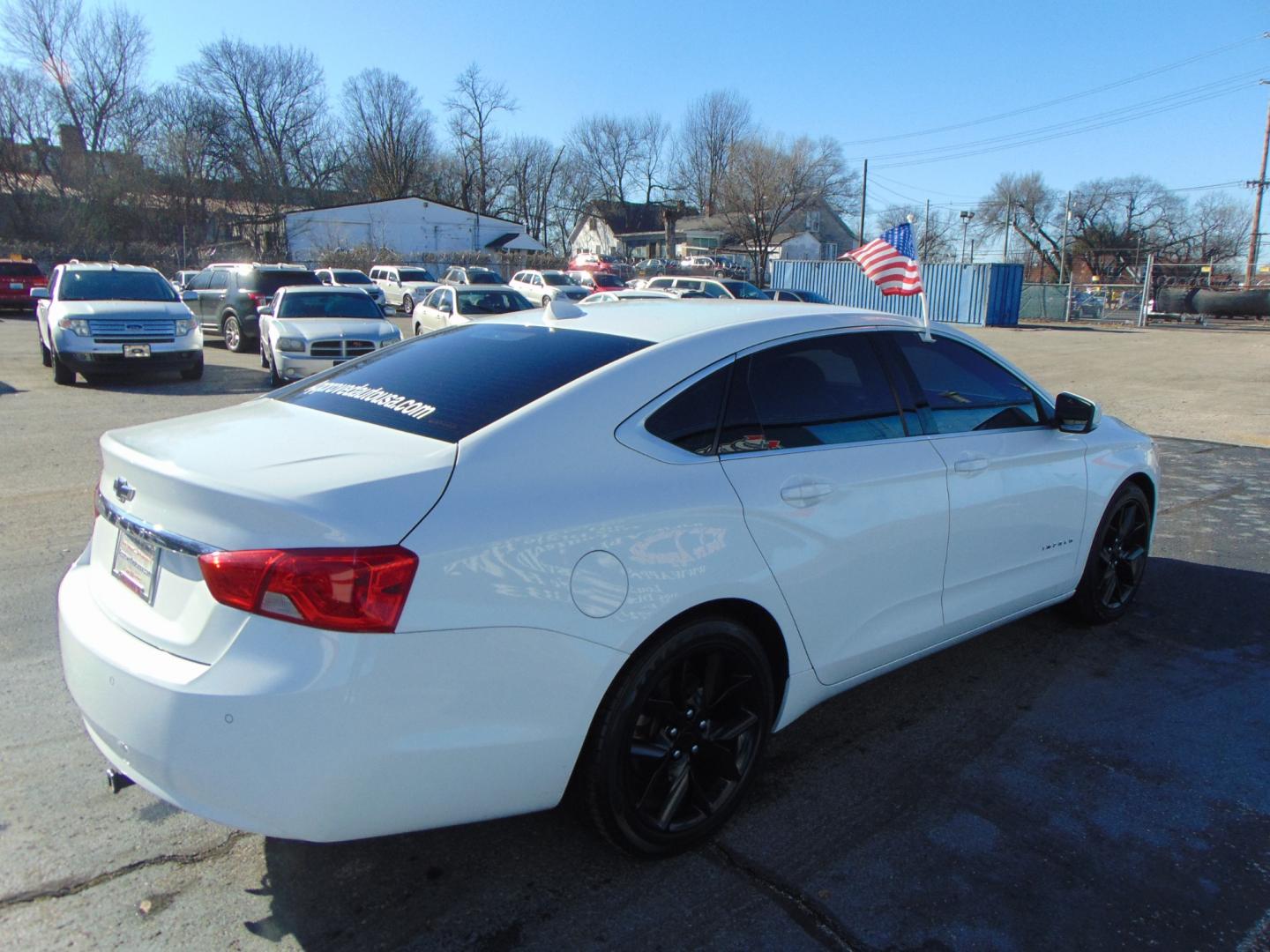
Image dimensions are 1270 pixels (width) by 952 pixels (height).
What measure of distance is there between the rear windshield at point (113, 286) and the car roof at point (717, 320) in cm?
1218

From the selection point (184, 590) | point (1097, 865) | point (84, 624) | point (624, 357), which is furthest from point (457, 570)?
point (1097, 865)

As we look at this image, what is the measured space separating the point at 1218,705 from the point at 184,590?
403 centimetres

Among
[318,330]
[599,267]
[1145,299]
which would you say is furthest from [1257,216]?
[318,330]

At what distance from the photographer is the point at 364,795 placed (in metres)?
2.10

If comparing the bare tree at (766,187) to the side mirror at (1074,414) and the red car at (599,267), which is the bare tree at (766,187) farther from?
the side mirror at (1074,414)

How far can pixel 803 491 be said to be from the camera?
113 inches

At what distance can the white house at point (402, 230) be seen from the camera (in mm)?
55625

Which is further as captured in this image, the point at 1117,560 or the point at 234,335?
the point at 234,335

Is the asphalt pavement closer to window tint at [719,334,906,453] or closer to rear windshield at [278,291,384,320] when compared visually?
window tint at [719,334,906,453]

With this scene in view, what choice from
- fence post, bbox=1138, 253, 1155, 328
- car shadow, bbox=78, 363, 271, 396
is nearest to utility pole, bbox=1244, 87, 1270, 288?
fence post, bbox=1138, 253, 1155, 328

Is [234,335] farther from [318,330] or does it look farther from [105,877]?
[105,877]

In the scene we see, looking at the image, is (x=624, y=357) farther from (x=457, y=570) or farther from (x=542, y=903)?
(x=542, y=903)

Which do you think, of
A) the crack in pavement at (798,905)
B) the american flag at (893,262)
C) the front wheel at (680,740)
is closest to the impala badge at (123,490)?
the front wheel at (680,740)

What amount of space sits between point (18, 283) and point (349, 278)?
1262 cm
